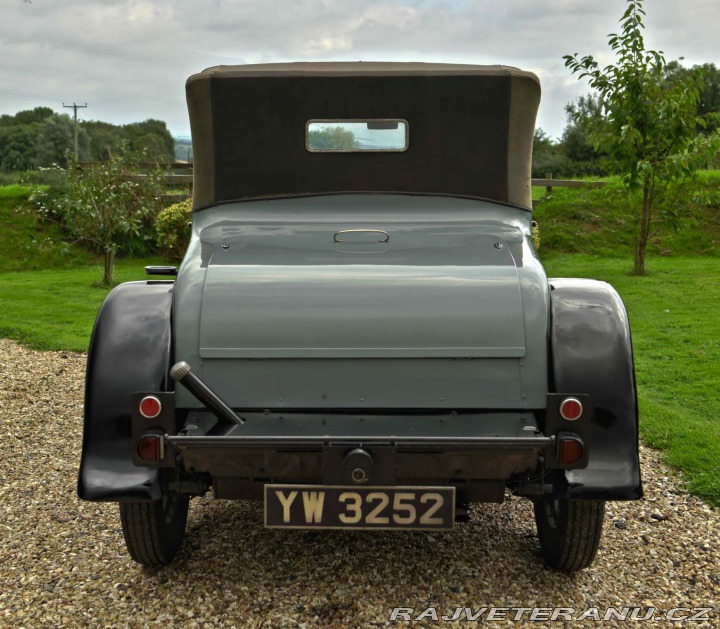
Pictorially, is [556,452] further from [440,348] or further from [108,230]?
[108,230]

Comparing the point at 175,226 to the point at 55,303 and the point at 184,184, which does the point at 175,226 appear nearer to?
the point at 55,303

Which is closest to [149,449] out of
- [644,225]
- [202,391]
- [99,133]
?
[202,391]

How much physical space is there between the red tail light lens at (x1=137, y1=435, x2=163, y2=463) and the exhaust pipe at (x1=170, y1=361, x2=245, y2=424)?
239 mm

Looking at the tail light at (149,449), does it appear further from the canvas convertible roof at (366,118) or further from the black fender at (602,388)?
the canvas convertible roof at (366,118)

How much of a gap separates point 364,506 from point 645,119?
12.0m

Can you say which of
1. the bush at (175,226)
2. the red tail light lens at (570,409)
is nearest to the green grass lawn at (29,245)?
the bush at (175,226)

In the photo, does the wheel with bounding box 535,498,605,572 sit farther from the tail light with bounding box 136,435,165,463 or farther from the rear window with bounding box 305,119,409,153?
the rear window with bounding box 305,119,409,153

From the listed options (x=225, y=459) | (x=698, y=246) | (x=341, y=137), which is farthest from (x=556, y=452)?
(x=698, y=246)

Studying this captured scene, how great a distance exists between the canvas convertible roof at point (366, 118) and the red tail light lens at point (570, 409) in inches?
63.6

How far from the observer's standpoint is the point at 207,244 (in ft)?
12.9

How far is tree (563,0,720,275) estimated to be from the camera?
13.0 metres

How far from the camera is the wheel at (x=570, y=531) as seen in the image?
3443 millimetres

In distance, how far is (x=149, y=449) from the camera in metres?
3.10

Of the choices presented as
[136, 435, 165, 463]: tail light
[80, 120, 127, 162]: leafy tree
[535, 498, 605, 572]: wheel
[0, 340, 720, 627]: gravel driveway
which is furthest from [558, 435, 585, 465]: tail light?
[80, 120, 127, 162]: leafy tree
